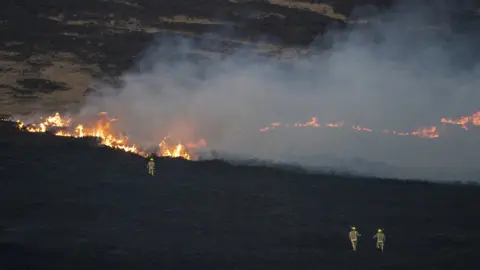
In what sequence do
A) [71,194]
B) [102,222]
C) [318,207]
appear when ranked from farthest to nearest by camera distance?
[318,207] → [71,194] → [102,222]

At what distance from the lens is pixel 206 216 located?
81.5m

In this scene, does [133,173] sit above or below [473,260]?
above

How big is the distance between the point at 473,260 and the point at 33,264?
50907 millimetres

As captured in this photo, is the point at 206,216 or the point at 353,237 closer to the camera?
the point at 353,237

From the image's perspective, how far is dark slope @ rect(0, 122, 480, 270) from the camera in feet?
187

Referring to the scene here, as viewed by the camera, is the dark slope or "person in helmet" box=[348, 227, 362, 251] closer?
the dark slope

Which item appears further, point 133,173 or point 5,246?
point 133,173

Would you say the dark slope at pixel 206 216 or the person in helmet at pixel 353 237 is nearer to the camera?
the dark slope at pixel 206 216

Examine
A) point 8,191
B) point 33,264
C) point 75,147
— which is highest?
point 75,147

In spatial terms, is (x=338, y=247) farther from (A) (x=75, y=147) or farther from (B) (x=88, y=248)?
(A) (x=75, y=147)

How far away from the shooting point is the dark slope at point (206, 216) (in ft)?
187

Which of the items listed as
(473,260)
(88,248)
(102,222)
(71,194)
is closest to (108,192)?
(71,194)

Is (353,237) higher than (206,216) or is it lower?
lower

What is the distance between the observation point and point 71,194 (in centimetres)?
9081
